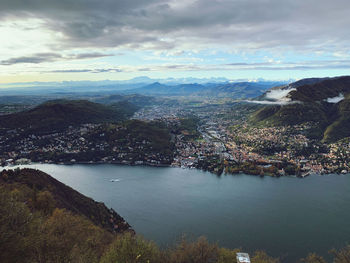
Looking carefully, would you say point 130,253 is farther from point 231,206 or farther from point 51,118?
point 51,118

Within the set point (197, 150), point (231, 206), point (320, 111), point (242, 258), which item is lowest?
point (231, 206)

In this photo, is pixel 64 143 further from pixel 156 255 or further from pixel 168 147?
pixel 156 255

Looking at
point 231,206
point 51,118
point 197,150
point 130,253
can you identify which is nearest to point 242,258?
point 130,253

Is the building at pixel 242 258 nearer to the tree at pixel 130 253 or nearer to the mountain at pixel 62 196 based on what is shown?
the tree at pixel 130 253

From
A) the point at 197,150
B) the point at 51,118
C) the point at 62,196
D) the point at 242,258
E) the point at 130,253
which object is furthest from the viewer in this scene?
the point at 51,118

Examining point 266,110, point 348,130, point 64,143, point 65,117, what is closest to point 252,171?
point 348,130

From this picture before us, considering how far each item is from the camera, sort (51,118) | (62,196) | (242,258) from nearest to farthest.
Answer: (242,258) < (62,196) < (51,118)

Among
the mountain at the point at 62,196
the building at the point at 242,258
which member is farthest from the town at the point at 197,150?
the building at the point at 242,258
